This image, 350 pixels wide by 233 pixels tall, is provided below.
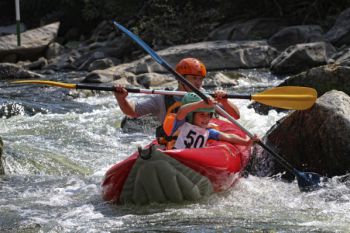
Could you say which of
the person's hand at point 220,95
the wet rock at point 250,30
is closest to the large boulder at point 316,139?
the person's hand at point 220,95

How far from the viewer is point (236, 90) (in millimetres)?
11125

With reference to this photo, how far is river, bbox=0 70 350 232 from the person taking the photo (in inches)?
173

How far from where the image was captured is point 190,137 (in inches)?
205

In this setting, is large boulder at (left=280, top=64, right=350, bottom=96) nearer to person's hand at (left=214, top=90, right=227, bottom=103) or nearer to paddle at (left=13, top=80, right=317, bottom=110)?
paddle at (left=13, top=80, right=317, bottom=110)

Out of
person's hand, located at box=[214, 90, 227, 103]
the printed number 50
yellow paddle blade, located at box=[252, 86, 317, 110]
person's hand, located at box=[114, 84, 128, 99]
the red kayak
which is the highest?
person's hand, located at box=[114, 84, 128, 99]

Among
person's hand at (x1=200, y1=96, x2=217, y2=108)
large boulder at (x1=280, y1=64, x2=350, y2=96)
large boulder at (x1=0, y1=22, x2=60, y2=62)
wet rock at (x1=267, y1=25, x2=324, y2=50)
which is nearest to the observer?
person's hand at (x1=200, y1=96, x2=217, y2=108)

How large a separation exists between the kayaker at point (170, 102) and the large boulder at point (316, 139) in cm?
51

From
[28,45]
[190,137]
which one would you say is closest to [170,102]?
[190,137]

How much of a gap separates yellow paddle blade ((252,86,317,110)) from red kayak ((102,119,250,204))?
701 mm

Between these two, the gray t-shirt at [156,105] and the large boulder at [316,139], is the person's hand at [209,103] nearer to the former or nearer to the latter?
the gray t-shirt at [156,105]

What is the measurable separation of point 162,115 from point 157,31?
12.0 m

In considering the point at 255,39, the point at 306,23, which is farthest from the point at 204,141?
the point at 306,23

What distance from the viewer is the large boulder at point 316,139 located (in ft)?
18.2

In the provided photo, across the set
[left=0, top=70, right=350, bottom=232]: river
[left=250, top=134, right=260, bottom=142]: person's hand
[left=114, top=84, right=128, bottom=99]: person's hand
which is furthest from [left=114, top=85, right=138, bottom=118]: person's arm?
[left=250, top=134, right=260, bottom=142]: person's hand
